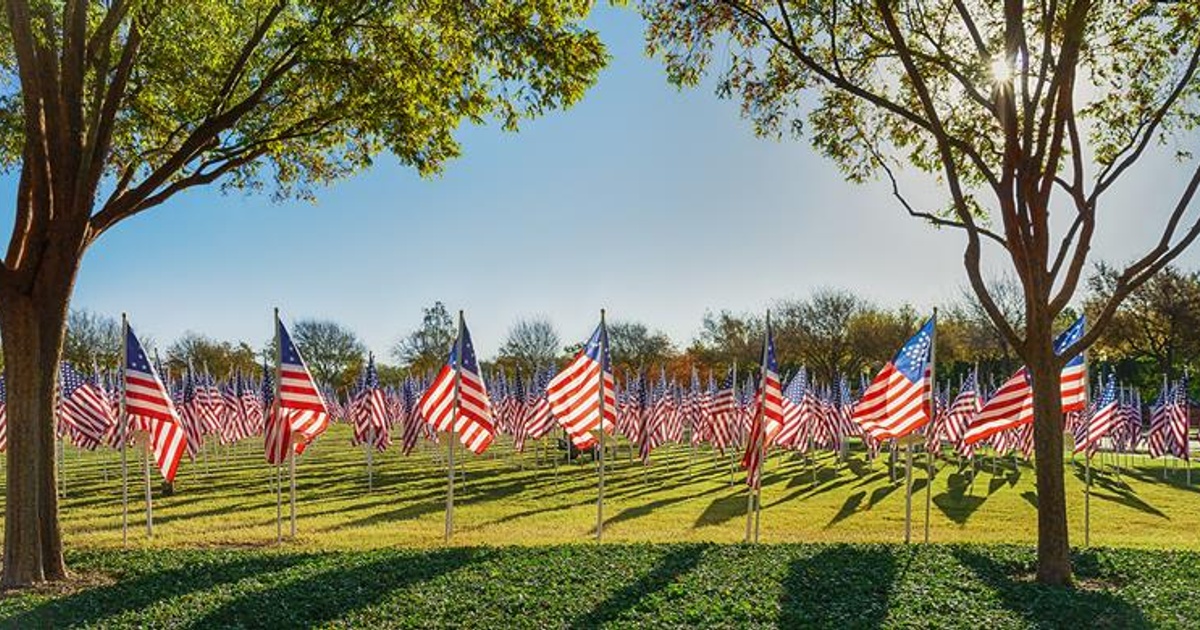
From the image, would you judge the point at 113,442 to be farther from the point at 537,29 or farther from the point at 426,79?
the point at 537,29

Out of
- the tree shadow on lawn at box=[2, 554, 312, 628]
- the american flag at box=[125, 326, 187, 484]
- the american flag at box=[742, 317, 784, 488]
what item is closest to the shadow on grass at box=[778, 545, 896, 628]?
the american flag at box=[742, 317, 784, 488]

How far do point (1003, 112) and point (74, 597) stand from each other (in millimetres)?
12979

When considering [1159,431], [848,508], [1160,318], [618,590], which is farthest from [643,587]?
[1160,318]

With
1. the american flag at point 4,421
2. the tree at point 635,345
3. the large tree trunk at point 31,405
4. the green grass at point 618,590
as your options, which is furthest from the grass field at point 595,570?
the tree at point 635,345

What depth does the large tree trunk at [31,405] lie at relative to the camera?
10438 mm

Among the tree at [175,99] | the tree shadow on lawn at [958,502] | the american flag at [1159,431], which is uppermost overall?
the tree at [175,99]

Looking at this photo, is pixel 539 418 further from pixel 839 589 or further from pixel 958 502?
pixel 839 589

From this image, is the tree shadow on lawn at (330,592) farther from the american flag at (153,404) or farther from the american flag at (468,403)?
the american flag at (153,404)

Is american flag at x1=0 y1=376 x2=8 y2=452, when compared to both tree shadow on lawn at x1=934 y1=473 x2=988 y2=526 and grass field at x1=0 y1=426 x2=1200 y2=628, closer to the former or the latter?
grass field at x1=0 y1=426 x2=1200 y2=628

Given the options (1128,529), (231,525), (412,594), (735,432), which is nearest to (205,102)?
(412,594)

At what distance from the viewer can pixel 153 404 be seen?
1386cm

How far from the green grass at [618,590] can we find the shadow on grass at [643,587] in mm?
30

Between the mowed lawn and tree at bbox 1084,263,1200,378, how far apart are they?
14.7 m

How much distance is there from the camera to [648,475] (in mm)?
31797
